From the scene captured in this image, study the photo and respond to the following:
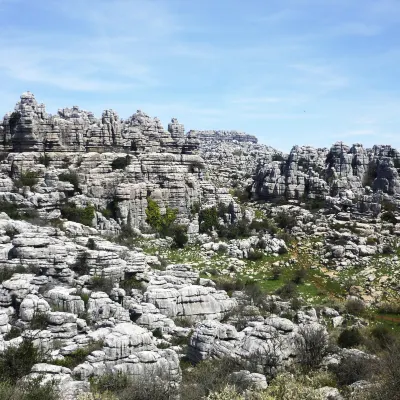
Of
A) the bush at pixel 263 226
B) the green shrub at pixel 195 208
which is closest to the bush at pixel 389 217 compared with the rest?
the bush at pixel 263 226

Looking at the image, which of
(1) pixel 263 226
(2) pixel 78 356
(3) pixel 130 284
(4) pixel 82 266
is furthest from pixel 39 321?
(1) pixel 263 226

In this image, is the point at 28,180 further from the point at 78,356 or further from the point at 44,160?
the point at 78,356

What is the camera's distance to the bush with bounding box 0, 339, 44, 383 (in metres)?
15.6

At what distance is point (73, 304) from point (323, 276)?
17747mm

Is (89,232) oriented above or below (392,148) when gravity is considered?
below

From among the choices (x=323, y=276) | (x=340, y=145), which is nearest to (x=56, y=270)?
(x=323, y=276)

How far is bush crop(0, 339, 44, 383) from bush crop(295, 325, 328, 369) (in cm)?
895

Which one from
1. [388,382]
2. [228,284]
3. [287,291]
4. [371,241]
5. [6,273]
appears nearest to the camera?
[388,382]

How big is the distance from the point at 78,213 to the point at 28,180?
663 cm

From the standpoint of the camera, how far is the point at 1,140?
49594 mm

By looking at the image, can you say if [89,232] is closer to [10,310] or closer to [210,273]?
[210,273]

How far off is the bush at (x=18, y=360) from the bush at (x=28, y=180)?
27321 mm

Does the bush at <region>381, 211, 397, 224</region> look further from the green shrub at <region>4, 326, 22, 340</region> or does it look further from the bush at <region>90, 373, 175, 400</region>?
the green shrub at <region>4, 326, 22, 340</region>

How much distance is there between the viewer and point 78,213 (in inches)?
1572
